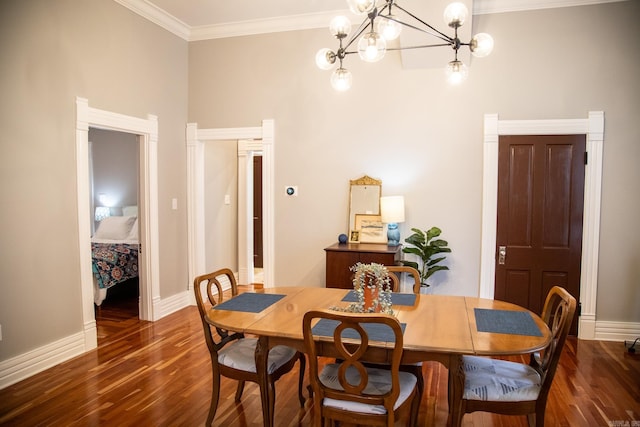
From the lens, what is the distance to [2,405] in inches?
110

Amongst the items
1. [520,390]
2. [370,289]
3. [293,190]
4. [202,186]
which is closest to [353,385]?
[370,289]

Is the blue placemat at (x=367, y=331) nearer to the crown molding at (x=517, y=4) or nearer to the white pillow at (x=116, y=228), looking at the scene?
the crown molding at (x=517, y=4)

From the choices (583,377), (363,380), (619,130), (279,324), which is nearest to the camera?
(363,380)

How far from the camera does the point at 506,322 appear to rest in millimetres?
2227

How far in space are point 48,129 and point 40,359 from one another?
1.80 metres

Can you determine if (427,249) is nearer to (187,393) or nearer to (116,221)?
(187,393)

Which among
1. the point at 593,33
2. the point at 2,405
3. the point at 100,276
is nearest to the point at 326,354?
the point at 2,405

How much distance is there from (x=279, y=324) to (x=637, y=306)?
3689 mm

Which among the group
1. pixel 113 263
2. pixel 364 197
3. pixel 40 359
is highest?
pixel 364 197

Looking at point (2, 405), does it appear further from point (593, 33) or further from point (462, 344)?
point (593, 33)

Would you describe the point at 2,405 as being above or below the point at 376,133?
below

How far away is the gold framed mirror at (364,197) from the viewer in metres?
4.47

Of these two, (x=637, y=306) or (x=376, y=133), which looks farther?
(x=376, y=133)

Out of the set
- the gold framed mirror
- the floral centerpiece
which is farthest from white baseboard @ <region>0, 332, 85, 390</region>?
the gold framed mirror
